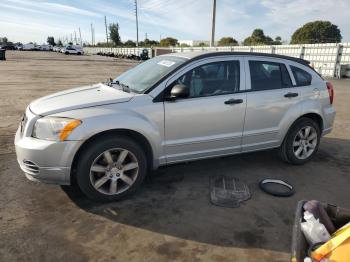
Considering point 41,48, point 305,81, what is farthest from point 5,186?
point 41,48

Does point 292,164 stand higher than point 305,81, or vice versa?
point 305,81

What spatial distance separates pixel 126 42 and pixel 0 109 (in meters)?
92.3

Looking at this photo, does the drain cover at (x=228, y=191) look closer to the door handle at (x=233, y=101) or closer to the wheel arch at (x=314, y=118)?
the door handle at (x=233, y=101)

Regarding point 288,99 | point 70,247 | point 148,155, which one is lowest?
point 70,247

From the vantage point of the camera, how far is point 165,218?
3.36 m

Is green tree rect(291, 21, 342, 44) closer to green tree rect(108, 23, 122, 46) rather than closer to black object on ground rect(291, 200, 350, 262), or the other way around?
green tree rect(108, 23, 122, 46)

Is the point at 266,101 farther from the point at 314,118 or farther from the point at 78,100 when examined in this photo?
the point at 78,100

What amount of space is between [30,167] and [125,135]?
3.55ft

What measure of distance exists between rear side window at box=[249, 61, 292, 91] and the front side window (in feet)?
0.92

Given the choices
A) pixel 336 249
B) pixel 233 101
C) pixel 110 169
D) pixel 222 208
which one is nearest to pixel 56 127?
pixel 110 169

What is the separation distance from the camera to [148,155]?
3.84 metres

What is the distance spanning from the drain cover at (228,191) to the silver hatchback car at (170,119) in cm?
38

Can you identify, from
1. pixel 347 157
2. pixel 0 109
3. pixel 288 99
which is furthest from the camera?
pixel 0 109

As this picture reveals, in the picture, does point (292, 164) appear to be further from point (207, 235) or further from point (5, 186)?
point (5, 186)
